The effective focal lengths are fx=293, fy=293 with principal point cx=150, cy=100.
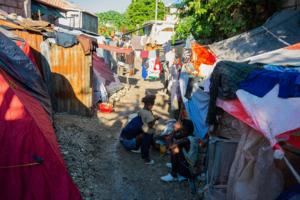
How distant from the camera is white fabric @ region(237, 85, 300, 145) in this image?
3.12 meters

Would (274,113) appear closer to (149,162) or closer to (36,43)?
(149,162)

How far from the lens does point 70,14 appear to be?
2684 centimetres

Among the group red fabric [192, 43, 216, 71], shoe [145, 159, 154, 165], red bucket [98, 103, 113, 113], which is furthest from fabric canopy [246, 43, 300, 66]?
red bucket [98, 103, 113, 113]

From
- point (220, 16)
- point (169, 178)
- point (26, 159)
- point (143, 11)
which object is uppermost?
point (143, 11)

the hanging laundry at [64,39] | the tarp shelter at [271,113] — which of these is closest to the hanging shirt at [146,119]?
the tarp shelter at [271,113]

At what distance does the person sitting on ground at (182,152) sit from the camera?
18.5ft

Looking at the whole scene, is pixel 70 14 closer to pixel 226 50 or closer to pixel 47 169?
pixel 226 50

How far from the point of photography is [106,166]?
21.4 ft

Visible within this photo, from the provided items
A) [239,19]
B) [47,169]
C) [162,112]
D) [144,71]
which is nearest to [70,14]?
[144,71]

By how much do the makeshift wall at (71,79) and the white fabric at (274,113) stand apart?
6.92m

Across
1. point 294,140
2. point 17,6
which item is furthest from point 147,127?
point 17,6

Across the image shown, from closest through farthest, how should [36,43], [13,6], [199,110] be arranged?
[199,110] < [36,43] < [13,6]

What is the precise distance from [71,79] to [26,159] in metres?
5.95

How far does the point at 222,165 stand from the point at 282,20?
455 cm
